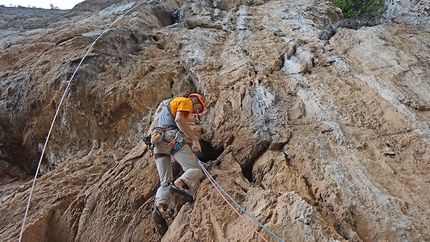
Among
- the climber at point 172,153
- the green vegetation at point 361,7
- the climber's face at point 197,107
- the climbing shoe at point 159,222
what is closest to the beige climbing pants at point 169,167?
the climber at point 172,153

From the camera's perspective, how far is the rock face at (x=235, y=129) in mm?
2979

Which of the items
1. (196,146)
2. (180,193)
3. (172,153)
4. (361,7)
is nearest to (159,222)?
(180,193)

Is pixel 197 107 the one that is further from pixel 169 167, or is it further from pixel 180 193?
pixel 180 193

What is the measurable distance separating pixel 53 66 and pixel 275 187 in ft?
17.7

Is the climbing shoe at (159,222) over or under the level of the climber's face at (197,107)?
under

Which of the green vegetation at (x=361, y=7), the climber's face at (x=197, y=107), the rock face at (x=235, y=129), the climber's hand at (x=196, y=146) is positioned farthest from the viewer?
the green vegetation at (x=361, y=7)

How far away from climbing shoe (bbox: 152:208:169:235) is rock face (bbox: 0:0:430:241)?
119 millimetres

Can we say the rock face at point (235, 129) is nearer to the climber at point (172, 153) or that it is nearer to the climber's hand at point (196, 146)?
the climber at point (172, 153)

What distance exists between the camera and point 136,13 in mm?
8586

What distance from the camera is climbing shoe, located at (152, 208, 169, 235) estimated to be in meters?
3.32

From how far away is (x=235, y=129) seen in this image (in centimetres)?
420

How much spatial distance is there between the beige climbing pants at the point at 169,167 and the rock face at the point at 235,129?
16 cm

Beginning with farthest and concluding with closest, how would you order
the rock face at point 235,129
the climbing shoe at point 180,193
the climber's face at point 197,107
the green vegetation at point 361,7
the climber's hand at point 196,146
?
the green vegetation at point 361,7, the climber's face at point 197,107, the climber's hand at point 196,146, the climbing shoe at point 180,193, the rock face at point 235,129

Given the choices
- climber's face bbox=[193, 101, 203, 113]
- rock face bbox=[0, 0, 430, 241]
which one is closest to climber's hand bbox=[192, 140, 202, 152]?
rock face bbox=[0, 0, 430, 241]
